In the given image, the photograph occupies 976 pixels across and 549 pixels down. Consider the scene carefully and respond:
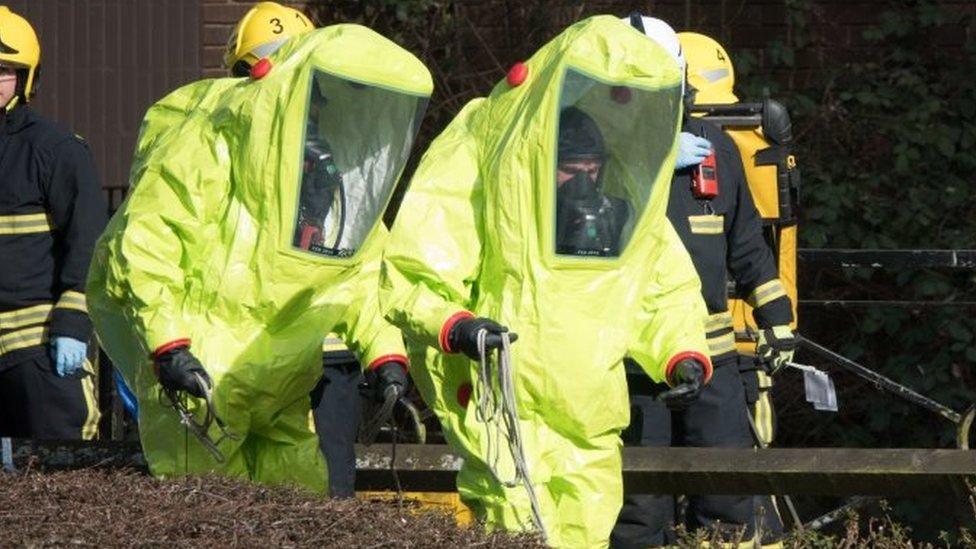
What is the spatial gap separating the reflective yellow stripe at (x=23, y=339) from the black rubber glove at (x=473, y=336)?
2.33m

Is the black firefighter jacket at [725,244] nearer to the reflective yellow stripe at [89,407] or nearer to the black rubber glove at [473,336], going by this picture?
the black rubber glove at [473,336]

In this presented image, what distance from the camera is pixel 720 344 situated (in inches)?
295

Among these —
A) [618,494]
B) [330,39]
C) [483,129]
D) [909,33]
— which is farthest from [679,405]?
[909,33]

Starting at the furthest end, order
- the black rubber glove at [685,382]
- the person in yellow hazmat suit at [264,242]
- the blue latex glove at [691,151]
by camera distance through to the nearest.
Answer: the blue latex glove at [691,151], the person in yellow hazmat suit at [264,242], the black rubber glove at [685,382]

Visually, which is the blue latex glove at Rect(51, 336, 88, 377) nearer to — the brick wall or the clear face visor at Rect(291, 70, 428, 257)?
the clear face visor at Rect(291, 70, 428, 257)

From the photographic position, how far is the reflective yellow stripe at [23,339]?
744 centimetres

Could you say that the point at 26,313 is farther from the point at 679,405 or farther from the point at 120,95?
the point at 120,95

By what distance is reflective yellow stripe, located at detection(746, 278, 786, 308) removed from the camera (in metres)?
7.58

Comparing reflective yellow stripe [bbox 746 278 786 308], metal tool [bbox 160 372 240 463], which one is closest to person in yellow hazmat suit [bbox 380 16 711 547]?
metal tool [bbox 160 372 240 463]

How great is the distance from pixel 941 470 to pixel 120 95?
5.23 m

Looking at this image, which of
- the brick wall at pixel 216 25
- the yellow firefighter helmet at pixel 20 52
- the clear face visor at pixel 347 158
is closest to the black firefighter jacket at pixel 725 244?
the clear face visor at pixel 347 158

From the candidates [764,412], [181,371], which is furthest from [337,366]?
[764,412]

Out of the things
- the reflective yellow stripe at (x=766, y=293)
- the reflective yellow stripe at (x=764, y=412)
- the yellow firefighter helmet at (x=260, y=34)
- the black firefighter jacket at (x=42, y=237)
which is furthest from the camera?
the reflective yellow stripe at (x=764, y=412)

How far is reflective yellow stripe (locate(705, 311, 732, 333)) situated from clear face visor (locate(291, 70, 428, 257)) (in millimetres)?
1495
